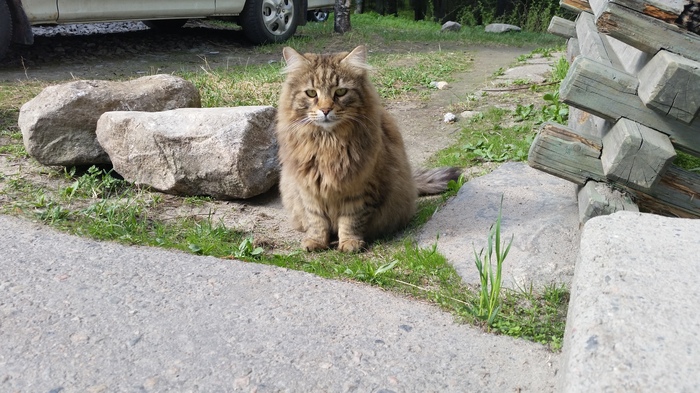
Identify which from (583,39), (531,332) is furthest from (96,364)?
(583,39)

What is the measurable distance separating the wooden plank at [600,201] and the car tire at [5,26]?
6.99m

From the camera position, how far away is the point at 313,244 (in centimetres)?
436

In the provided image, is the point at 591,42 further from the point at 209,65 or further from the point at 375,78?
the point at 209,65

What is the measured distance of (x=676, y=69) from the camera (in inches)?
130

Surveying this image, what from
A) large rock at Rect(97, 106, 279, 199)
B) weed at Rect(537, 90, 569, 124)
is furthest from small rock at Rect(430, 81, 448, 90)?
large rock at Rect(97, 106, 279, 199)

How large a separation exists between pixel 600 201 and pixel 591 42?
2167 millimetres

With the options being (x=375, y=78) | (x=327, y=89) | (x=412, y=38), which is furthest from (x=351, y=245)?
(x=412, y=38)

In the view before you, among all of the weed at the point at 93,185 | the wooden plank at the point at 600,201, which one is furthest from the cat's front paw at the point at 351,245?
the weed at the point at 93,185

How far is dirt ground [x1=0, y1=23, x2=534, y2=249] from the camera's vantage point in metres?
4.93

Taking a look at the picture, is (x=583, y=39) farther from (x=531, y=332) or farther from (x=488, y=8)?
(x=488, y=8)

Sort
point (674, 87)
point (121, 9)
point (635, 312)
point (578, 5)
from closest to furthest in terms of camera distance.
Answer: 1. point (635, 312)
2. point (674, 87)
3. point (578, 5)
4. point (121, 9)

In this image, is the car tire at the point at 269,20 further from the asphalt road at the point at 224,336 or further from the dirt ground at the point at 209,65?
the asphalt road at the point at 224,336

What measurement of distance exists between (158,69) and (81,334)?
6.54m

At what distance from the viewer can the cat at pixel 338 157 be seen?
14.0 feet
